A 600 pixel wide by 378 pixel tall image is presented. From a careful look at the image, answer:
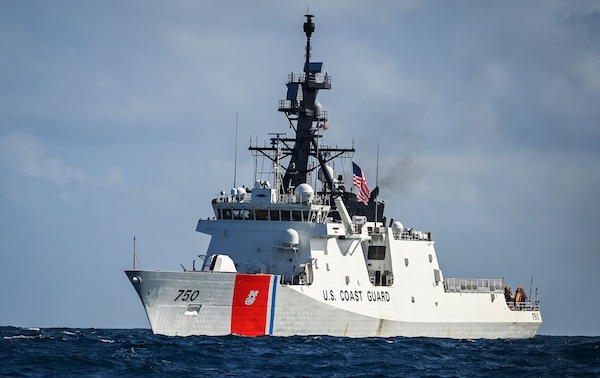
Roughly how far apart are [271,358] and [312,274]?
9508mm

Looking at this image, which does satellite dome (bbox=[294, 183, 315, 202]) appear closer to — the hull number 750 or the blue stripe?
the blue stripe

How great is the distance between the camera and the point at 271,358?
34531mm

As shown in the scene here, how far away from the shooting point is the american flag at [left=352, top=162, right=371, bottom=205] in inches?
1911

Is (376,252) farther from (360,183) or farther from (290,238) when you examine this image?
(290,238)

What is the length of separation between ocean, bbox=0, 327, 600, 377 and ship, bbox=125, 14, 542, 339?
1.07 meters

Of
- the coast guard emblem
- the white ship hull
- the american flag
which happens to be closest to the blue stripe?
the white ship hull

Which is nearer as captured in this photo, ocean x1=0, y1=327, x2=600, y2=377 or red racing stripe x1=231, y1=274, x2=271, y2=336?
ocean x1=0, y1=327, x2=600, y2=377

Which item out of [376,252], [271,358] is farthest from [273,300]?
[376,252]

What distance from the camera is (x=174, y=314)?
39.8 m

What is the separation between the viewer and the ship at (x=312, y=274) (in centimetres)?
3991

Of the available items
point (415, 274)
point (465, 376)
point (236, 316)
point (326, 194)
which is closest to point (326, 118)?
point (326, 194)

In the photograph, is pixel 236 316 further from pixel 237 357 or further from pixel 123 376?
pixel 123 376

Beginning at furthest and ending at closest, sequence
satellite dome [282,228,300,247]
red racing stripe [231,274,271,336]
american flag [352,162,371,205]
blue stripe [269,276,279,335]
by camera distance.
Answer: american flag [352,162,371,205]
satellite dome [282,228,300,247]
blue stripe [269,276,279,335]
red racing stripe [231,274,271,336]

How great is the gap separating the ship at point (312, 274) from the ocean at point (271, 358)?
1.07m
